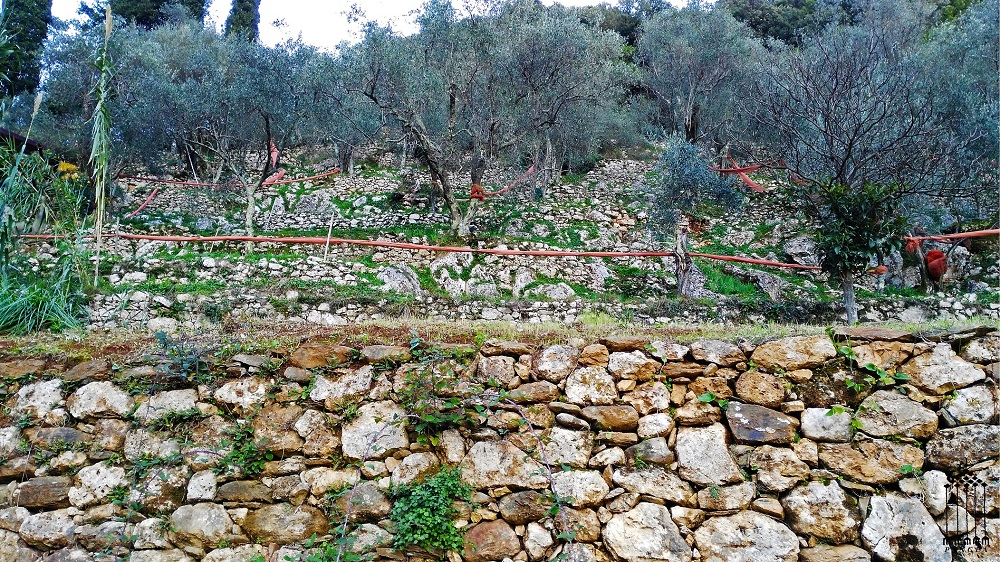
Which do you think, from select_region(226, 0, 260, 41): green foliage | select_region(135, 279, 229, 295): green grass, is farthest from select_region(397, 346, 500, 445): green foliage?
select_region(226, 0, 260, 41): green foliage

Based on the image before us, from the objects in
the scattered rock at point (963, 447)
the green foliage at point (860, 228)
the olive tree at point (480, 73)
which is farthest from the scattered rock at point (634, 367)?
the olive tree at point (480, 73)

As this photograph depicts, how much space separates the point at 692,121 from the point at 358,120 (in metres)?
11.1

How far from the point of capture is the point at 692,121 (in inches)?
779

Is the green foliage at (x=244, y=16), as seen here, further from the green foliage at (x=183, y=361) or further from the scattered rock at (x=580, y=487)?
the scattered rock at (x=580, y=487)

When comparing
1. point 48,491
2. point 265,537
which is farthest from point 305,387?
point 48,491

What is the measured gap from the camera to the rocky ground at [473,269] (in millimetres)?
8664

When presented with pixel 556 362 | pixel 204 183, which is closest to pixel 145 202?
pixel 204 183

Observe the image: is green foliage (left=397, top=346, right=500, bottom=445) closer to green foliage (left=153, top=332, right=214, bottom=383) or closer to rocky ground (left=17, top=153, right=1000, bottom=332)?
green foliage (left=153, top=332, right=214, bottom=383)

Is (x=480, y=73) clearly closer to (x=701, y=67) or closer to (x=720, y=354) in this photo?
(x=701, y=67)

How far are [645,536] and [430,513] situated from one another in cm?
150

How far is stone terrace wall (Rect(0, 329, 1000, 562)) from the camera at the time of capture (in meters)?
4.03

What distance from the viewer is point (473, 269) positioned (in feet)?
38.4

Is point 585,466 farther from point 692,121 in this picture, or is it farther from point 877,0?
point 877,0

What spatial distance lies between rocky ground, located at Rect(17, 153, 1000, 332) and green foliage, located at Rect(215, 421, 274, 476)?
63.7 inches
